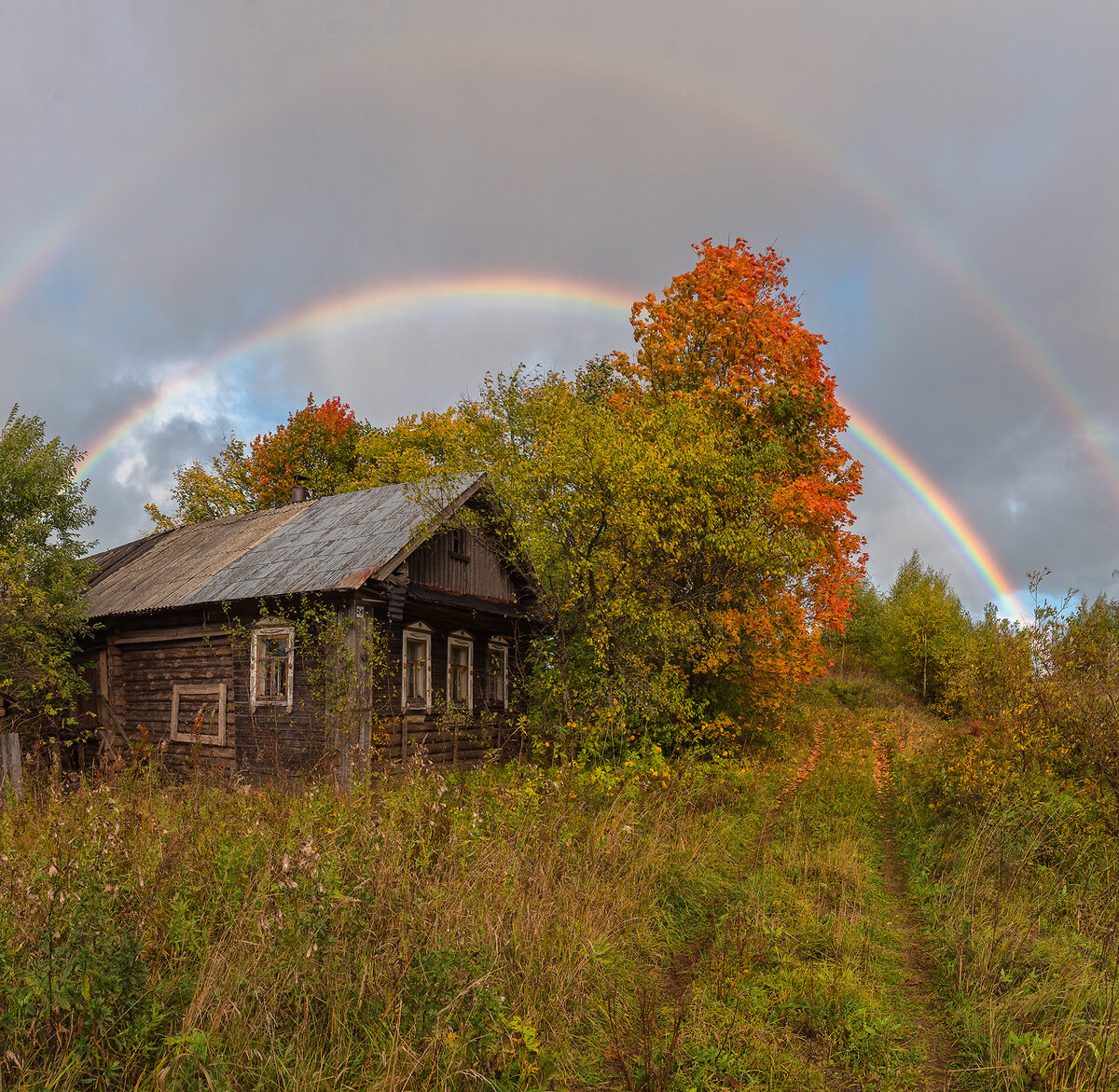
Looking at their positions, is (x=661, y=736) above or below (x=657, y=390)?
below

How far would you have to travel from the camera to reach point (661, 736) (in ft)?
40.1

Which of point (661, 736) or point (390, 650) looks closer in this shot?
point (661, 736)

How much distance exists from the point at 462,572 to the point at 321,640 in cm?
449

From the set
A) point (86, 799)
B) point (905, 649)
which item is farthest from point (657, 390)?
point (905, 649)

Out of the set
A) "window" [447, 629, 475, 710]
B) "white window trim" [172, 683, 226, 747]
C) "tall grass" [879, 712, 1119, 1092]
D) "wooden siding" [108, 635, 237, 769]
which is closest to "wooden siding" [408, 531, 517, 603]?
"window" [447, 629, 475, 710]

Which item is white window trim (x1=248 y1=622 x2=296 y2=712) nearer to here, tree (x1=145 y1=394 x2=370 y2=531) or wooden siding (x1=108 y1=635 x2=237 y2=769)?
wooden siding (x1=108 y1=635 x2=237 y2=769)

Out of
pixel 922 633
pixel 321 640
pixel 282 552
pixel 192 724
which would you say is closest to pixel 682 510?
pixel 321 640

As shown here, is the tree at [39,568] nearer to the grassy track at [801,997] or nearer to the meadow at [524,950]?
the meadow at [524,950]

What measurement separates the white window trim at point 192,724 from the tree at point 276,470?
22.6 meters

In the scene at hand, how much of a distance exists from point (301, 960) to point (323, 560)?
34.2 ft

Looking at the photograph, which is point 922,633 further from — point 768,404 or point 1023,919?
point 1023,919

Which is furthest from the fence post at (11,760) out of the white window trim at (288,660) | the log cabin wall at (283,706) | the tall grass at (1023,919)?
the tall grass at (1023,919)

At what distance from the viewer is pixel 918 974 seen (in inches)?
215

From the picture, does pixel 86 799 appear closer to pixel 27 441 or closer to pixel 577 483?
pixel 577 483
